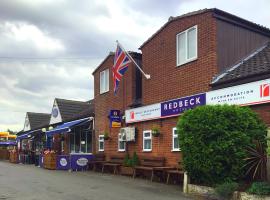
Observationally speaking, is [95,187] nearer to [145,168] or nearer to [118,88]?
[145,168]

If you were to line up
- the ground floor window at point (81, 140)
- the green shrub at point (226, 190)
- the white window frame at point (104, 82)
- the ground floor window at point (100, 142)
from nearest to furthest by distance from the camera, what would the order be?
the green shrub at point (226, 190)
the white window frame at point (104, 82)
the ground floor window at point (100, 142)
the ground floor window at point (81, 140)

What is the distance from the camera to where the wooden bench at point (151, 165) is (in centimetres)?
1842

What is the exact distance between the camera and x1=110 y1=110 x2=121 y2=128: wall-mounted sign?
23.0 metres

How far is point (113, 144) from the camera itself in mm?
24297

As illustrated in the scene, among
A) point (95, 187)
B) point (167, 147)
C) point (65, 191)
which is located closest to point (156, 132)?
point (167, 147)

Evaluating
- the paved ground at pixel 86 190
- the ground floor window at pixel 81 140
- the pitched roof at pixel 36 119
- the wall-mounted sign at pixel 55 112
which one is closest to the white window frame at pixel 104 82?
the ground floor window at pixel 81 140

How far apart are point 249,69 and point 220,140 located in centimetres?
378

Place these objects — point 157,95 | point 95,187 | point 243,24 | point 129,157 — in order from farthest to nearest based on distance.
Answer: point 129,157 → point 157,95 → point 243,24 → point 95,187

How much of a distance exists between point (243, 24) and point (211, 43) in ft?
7.13

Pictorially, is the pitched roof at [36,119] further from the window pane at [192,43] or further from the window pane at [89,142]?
the window pane at [192,43]

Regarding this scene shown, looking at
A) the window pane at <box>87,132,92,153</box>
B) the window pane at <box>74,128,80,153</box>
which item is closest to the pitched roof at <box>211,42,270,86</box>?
the window pane at <box>87,132,92,153</box>

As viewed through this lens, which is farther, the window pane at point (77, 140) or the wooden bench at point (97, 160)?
the window pane at point (77, 140)

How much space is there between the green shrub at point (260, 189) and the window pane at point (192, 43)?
24.0 ft

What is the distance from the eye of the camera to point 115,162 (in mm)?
23312
